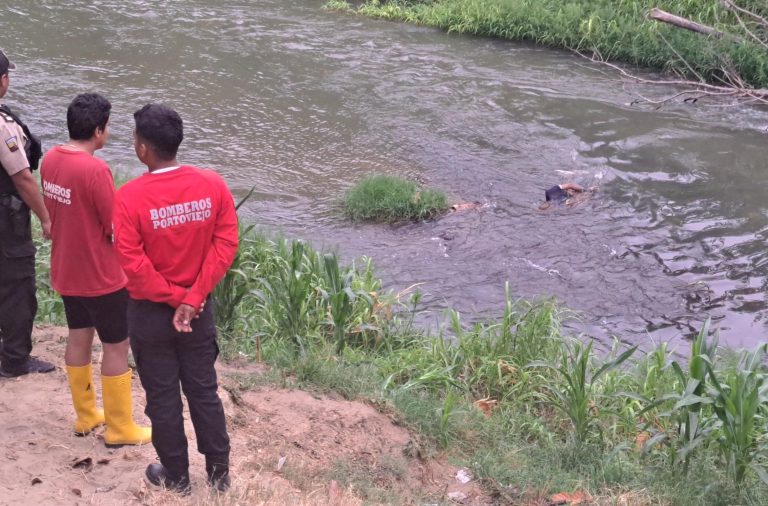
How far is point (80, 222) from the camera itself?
4.09m

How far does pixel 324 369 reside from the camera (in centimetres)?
539

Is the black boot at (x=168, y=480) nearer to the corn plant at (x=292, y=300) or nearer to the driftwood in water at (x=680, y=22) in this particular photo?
the corn plant at (x=292, y=300)

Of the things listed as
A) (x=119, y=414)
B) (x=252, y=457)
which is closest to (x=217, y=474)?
(x=252, y=457)

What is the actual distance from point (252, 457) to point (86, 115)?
5.85 ft

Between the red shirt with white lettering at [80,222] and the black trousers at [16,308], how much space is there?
565 millimetres

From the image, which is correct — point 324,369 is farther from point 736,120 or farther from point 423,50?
point 423,50

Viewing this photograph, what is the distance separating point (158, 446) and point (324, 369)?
1708 mm

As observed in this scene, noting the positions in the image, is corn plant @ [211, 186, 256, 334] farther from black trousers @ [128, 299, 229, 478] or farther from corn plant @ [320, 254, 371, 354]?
black trousers @ [128, 299, 229, 478]

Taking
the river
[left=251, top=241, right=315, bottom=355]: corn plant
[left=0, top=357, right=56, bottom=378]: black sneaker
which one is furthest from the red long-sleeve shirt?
the river

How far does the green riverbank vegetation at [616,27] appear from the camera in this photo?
45.0ft

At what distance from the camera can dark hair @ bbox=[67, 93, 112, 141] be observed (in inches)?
159

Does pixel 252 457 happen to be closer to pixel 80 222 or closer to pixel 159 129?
pixel 80 222

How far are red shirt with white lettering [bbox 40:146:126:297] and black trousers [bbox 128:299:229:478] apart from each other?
503 mm

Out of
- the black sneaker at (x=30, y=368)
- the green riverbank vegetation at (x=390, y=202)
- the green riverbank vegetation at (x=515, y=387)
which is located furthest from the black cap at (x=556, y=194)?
the black sneaker at (x=30, y=368)
